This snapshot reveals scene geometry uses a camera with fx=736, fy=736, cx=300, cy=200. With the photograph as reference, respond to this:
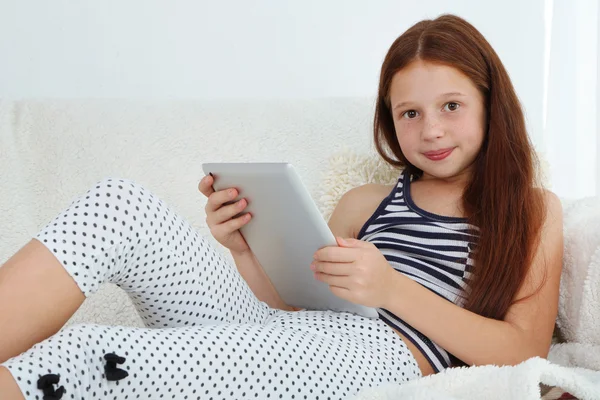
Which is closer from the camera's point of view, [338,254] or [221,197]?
[338,254]

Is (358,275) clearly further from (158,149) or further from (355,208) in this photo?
(158,149)

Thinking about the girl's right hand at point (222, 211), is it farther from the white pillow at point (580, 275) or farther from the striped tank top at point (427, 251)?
the white pillow at point (580, 275)

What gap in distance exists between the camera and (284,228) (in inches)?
41.6

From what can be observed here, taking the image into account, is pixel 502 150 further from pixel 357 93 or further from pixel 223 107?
pixel 357 93

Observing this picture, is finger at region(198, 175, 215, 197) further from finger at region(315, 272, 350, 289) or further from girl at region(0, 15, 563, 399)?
finger at region(315, 272, 350, 289)

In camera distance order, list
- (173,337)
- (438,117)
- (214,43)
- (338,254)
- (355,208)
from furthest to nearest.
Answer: (214,43)
(355,208)
(438,117)
(338,254)
(173,337)

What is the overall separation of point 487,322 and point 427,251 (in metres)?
0.16

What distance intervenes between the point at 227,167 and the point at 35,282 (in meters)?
0.35

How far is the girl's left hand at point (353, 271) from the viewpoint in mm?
991

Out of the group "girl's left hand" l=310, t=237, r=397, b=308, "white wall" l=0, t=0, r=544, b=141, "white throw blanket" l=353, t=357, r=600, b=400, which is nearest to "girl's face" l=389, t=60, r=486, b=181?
"girl's left hand" l=310, t=237, r=397, b=308

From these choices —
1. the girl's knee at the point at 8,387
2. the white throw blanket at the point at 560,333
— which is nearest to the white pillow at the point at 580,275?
the white throw blanket at the point at 560,333

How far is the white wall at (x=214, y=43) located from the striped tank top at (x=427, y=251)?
686 mm

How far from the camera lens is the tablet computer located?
0.98m

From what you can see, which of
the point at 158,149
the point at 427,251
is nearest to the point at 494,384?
the point at 427,251
